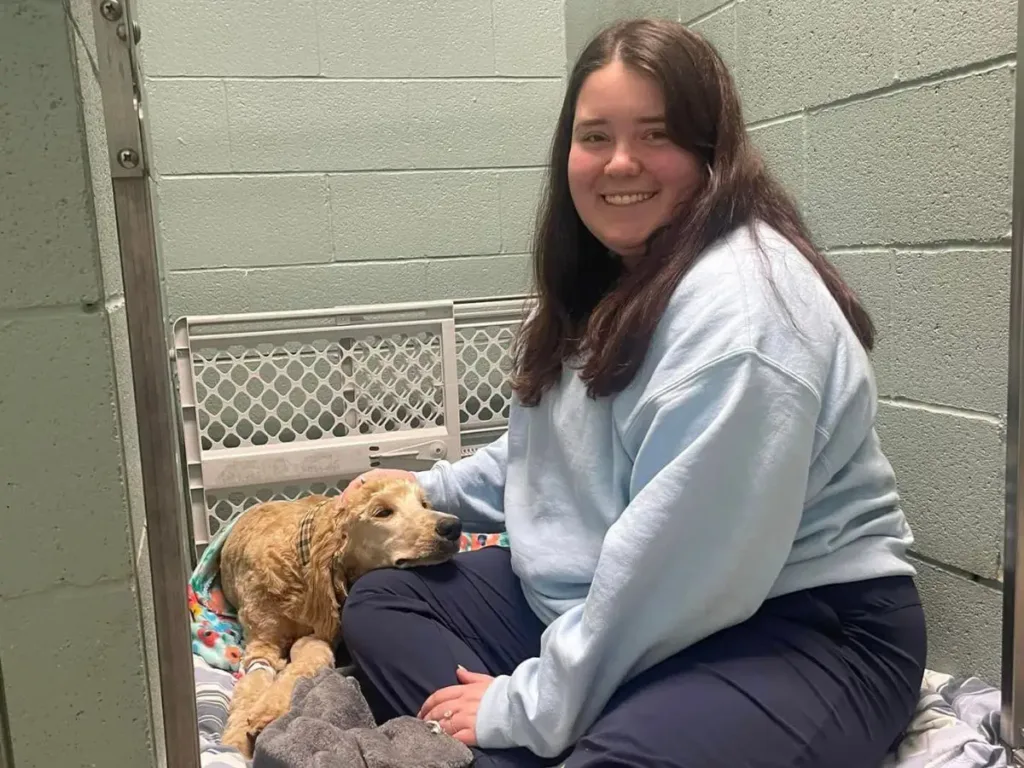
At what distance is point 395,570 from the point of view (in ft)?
4.38

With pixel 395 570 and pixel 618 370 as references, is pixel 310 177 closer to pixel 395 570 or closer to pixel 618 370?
pixel 395 570

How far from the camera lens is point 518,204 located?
214cm

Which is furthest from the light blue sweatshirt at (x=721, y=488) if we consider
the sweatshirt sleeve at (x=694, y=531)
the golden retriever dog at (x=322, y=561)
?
the golden retriever dog at (x=322, y=561)

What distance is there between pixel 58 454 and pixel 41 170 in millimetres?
206

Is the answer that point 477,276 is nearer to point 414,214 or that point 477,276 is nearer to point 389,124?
point 414,214

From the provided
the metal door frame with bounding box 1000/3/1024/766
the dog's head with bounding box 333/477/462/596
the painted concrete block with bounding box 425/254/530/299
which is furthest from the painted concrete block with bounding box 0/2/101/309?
the painted concrete block with bounding box 425/254/530/299

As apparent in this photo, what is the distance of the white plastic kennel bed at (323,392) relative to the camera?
187 centimetres

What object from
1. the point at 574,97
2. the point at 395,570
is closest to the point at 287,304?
the point at 395,570

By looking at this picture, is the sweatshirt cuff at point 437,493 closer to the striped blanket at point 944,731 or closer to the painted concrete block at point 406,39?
the striped blanket at point 944,731

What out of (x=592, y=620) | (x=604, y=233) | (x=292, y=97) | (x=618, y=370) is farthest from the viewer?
(x=292, y=97)

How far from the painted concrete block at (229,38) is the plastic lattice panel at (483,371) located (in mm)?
701

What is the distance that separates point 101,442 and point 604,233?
722mm

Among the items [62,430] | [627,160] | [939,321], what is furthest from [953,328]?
[62,430]

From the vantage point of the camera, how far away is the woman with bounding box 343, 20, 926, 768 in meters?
0.90
